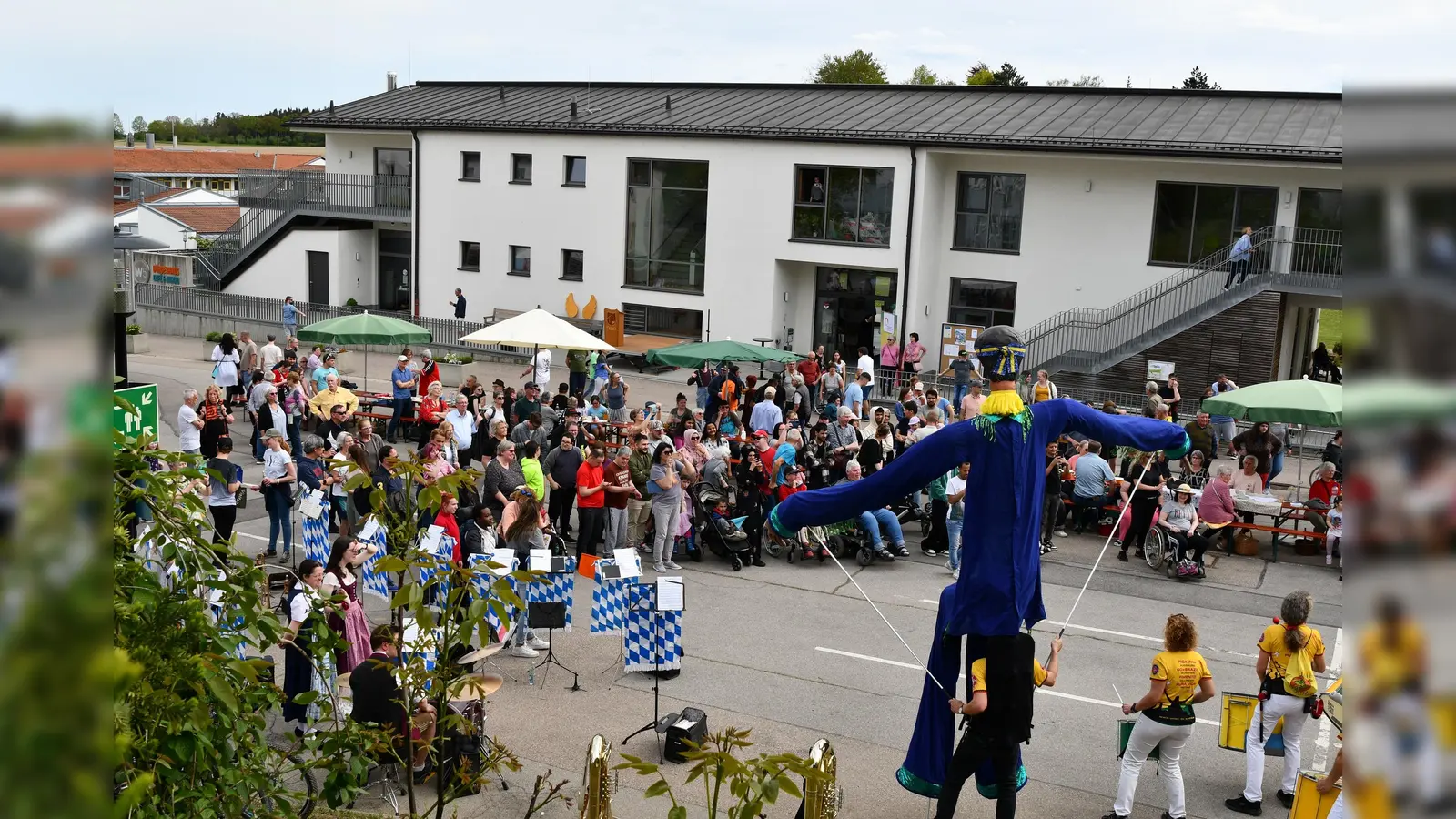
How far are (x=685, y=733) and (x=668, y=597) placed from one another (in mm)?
1617

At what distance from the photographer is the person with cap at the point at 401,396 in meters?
22.8

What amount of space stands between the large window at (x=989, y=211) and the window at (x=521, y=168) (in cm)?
1291

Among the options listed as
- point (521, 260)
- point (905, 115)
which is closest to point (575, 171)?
point (521, 260)

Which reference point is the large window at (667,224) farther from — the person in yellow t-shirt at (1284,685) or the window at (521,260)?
the person in yellow t-shirt at (1284,685)

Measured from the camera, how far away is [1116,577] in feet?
54.5

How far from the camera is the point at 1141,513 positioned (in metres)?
17.6

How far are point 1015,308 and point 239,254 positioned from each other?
26128mm

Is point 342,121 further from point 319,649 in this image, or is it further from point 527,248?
point 319,649

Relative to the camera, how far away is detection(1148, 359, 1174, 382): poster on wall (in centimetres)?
2819

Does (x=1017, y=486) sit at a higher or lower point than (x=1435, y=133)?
lower

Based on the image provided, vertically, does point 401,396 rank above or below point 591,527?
above

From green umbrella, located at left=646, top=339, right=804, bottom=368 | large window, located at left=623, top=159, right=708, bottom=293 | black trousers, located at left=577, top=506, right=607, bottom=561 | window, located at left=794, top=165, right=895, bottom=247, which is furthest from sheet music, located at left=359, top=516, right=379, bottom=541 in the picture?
large window, located at left=623, top=159, right=708, bottom=293

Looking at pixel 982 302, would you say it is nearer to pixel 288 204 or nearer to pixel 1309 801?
pixel 288 204

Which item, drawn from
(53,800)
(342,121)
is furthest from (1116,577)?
(342,121)
